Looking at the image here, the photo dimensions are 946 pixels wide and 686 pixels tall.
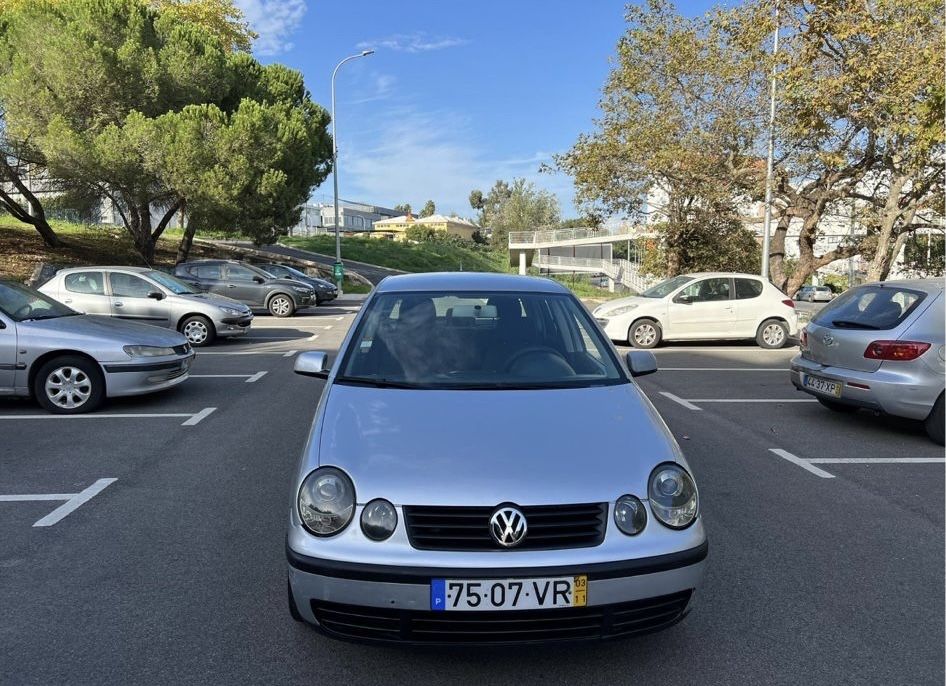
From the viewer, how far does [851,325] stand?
22.0 feet

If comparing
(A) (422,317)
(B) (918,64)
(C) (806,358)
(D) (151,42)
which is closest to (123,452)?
(A) (422,317)

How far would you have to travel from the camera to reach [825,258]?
19.2 metres

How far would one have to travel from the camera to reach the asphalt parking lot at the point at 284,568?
9.19 ft

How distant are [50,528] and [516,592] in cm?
321

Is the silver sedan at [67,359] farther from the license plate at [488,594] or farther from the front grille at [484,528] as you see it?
the license plate at [488,594]

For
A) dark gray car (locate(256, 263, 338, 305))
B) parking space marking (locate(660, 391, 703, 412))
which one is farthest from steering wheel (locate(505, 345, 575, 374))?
dark gray car (locate(256, 263, 338, 305))

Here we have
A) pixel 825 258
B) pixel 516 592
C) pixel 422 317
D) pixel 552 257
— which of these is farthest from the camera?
pixel 552 257

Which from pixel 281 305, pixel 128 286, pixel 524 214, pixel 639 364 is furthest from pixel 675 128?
pixel 524 214

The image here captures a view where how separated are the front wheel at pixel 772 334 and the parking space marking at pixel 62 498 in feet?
39.9

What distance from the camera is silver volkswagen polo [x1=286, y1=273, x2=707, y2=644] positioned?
2.46 meters

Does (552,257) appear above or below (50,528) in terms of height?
above

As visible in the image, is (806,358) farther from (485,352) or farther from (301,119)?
Result: (301,119)

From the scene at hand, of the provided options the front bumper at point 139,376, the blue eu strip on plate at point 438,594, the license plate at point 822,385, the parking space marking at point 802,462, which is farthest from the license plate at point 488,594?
the front bumper at point 139,376

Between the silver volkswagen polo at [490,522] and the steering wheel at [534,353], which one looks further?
the steering wheel at [534,353]
